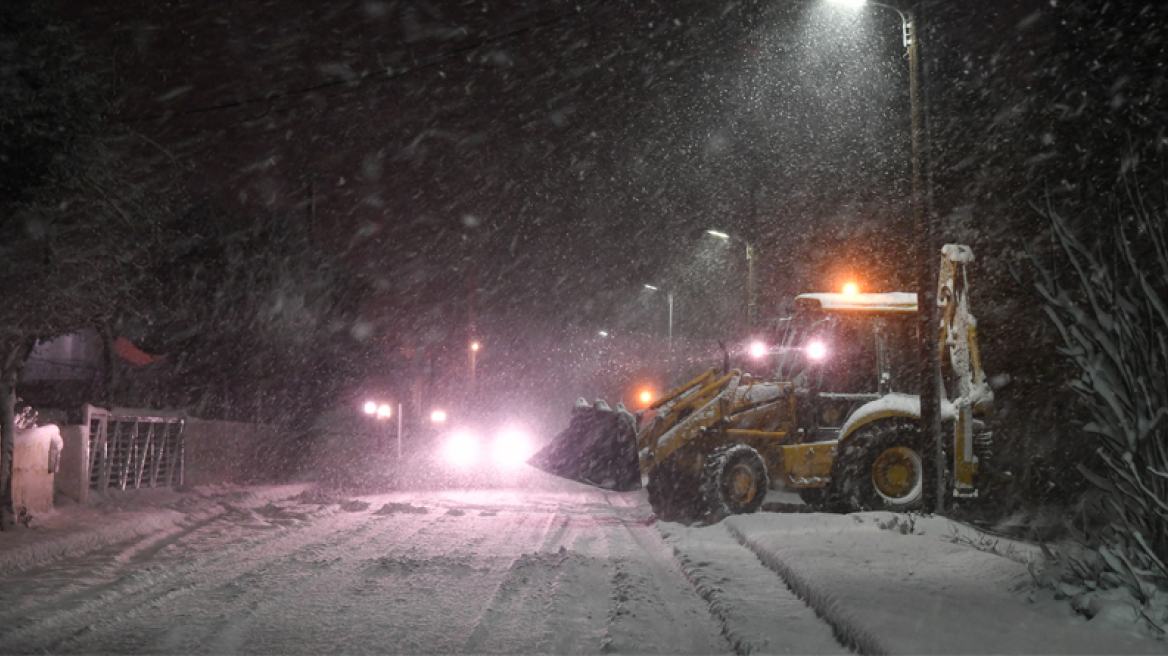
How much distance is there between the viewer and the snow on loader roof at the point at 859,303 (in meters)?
14.2

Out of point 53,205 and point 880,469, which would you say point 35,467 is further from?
point 880,469

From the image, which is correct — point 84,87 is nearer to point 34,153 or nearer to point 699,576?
point 34,153

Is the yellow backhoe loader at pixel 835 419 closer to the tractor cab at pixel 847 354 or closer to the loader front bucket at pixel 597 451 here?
the tractor cab at pixel 847 354

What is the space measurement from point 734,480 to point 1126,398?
8206mm

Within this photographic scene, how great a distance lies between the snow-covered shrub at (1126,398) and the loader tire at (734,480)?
734 centimetres

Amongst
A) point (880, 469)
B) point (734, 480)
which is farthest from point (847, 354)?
point (734, 480)

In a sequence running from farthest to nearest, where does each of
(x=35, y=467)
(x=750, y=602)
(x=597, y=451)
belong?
1. (x=597, y=451)
2. (x=35, y=467)
3. (x=750, y=602)

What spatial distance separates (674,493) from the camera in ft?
48.6

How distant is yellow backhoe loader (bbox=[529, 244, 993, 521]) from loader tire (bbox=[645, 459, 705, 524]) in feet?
0.05

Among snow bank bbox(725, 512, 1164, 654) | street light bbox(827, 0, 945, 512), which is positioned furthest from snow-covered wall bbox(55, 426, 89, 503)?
street light bbox(827, 0, 945, 512)

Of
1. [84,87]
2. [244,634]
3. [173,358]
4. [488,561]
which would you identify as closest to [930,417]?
[488,561]

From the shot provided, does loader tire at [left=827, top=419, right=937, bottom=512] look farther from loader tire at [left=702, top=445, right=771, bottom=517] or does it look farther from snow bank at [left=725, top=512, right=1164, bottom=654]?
snow bank at [left=725, top=512, right=1164, bottom=654]

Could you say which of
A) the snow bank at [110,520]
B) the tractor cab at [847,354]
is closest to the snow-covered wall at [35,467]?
the snow bank at [110,520]

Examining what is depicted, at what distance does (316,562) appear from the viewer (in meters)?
10.2
